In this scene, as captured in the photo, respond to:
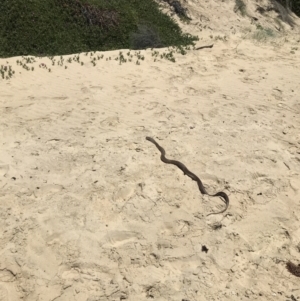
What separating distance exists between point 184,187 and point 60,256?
8.78 feet

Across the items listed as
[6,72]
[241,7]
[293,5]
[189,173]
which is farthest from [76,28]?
[293,5]

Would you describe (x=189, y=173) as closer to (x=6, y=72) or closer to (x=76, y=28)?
(x=6, y=72)

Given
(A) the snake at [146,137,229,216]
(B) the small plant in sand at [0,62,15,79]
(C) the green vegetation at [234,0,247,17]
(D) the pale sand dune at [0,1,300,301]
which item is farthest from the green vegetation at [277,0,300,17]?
(A) the snake at [146,137,229,216]

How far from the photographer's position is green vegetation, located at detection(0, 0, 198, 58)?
512 inches

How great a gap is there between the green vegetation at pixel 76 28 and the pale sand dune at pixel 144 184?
140cm

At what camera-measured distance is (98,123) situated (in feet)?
30.1

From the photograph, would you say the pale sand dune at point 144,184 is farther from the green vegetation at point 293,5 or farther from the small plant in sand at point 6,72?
the green vegetation at point 293,5

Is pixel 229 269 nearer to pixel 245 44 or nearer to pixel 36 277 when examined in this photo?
pixel 36 277

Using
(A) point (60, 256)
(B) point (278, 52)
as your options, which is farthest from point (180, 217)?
(B) point (278, 52)

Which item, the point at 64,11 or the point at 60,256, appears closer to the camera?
the point at 60,256

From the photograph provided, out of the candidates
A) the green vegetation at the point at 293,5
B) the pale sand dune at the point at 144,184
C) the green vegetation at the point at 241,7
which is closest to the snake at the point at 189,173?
the pale sand dune at the point at 144,184

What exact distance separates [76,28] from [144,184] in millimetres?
8481

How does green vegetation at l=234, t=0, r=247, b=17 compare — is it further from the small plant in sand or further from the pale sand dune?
the small plant in sand

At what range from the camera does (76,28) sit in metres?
13.8
